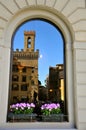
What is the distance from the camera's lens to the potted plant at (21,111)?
823 cm

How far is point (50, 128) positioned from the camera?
8016 mm

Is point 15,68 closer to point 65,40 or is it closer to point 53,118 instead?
point 65,40

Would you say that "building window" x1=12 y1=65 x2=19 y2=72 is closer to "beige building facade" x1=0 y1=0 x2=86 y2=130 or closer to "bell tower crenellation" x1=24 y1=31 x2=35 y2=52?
"beige building facade" x1=0 y1=0 x2=86 y2=130

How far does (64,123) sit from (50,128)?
1.81 feet

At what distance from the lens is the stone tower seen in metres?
8.66

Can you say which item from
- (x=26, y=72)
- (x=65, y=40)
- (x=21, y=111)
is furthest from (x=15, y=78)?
(x=65, y=40)

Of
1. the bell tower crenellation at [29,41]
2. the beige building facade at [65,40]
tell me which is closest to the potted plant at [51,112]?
the beige building facade at [65,40]

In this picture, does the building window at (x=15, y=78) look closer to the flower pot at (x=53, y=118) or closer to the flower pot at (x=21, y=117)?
the flower pot at (x=21, y=117)

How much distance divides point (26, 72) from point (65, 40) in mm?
2044

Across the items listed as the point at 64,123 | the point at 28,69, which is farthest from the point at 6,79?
the point at 64,123

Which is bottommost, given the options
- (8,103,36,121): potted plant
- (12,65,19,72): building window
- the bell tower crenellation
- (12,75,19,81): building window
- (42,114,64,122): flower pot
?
(42,114,64,122): flower pot

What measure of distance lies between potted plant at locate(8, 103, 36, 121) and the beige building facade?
0.27 m

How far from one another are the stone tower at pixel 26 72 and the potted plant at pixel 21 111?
252mm

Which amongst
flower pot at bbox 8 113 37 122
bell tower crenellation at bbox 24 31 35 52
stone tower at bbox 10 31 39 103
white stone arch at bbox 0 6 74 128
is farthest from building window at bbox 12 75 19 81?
flower pot at bbox 8 113 37 122
